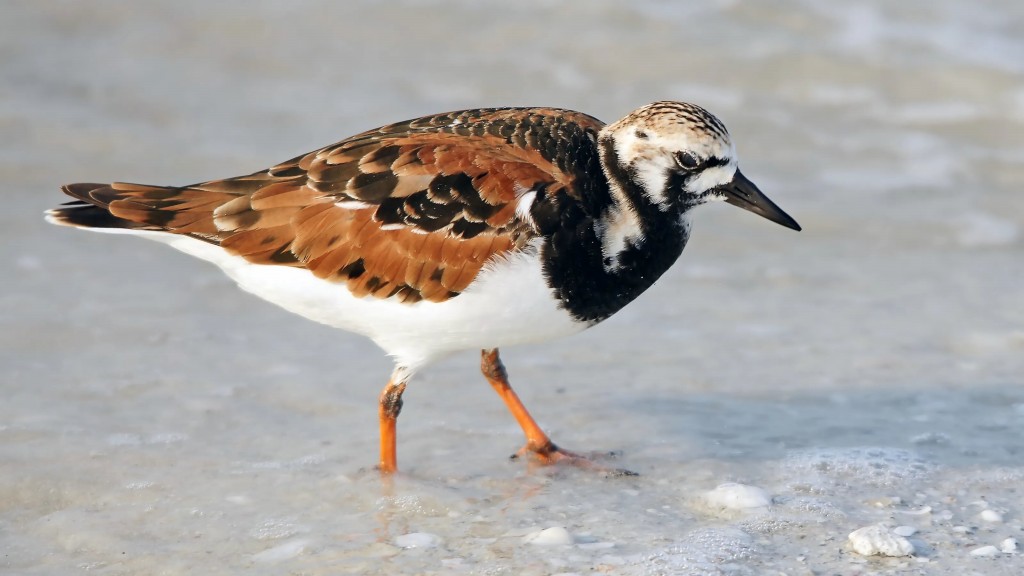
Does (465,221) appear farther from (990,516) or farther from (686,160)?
(990,516)

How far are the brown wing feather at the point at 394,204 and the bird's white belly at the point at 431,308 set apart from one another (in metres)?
0.04

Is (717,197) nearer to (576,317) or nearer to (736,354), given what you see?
(576,317)

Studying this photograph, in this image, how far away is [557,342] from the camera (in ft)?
18.2

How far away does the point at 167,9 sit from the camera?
355 inches

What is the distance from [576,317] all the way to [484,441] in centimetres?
87

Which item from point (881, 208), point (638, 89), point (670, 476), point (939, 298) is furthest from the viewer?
point (638, 89)

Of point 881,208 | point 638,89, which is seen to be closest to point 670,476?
point 881,208

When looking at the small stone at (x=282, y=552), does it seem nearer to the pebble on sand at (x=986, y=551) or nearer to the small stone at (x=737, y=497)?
the small stone at (x=737, y=497)

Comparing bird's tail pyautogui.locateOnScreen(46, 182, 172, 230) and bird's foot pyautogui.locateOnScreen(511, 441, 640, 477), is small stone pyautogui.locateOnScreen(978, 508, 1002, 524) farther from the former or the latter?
bird's tail pyautogui.locateOnScreen(46, 182, 172, 230)

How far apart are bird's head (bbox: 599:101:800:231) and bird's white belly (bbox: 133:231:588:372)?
450 mm

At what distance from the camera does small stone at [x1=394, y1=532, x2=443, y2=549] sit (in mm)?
3762

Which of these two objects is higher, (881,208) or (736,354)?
(881,208)

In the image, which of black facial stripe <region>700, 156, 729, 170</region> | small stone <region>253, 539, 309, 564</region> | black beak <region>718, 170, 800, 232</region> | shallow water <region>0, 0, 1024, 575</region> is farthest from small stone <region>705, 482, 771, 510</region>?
small stone <region>253, 539, 309, 564</region>

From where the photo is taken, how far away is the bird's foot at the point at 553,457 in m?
4.42
